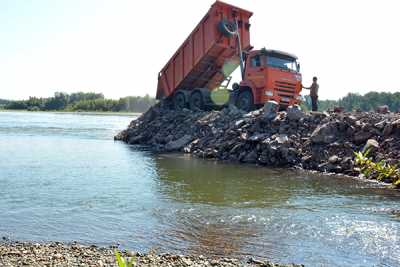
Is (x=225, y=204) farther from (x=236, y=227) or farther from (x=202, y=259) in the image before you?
(x=202, y=259)

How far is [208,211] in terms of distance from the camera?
7.27 m

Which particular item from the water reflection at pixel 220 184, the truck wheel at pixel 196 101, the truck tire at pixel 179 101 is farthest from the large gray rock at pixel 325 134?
the truck tire at pixel 179 101

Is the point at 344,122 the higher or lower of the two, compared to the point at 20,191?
higher

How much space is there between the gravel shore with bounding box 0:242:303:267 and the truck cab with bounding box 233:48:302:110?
37.4 ft

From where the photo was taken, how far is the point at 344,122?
1298 cm

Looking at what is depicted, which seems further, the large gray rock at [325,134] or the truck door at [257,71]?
the truck door at [257,71]

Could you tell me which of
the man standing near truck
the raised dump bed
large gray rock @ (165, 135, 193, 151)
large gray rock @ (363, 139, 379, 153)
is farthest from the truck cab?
large gray rock @ (363, 139, 379, 153)

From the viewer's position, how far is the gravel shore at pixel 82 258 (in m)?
4.58

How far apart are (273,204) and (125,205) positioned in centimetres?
273

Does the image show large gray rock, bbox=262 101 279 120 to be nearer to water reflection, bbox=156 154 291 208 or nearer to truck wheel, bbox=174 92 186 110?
water reflection, bbox=156 154 291 208

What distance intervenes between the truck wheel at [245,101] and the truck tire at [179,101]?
3679 mm

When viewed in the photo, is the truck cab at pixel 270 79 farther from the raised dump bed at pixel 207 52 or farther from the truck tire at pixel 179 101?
the truck tire at pixel 179 101

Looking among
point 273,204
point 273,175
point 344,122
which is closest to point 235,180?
point 273,175

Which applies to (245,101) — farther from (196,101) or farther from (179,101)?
(179,101)
